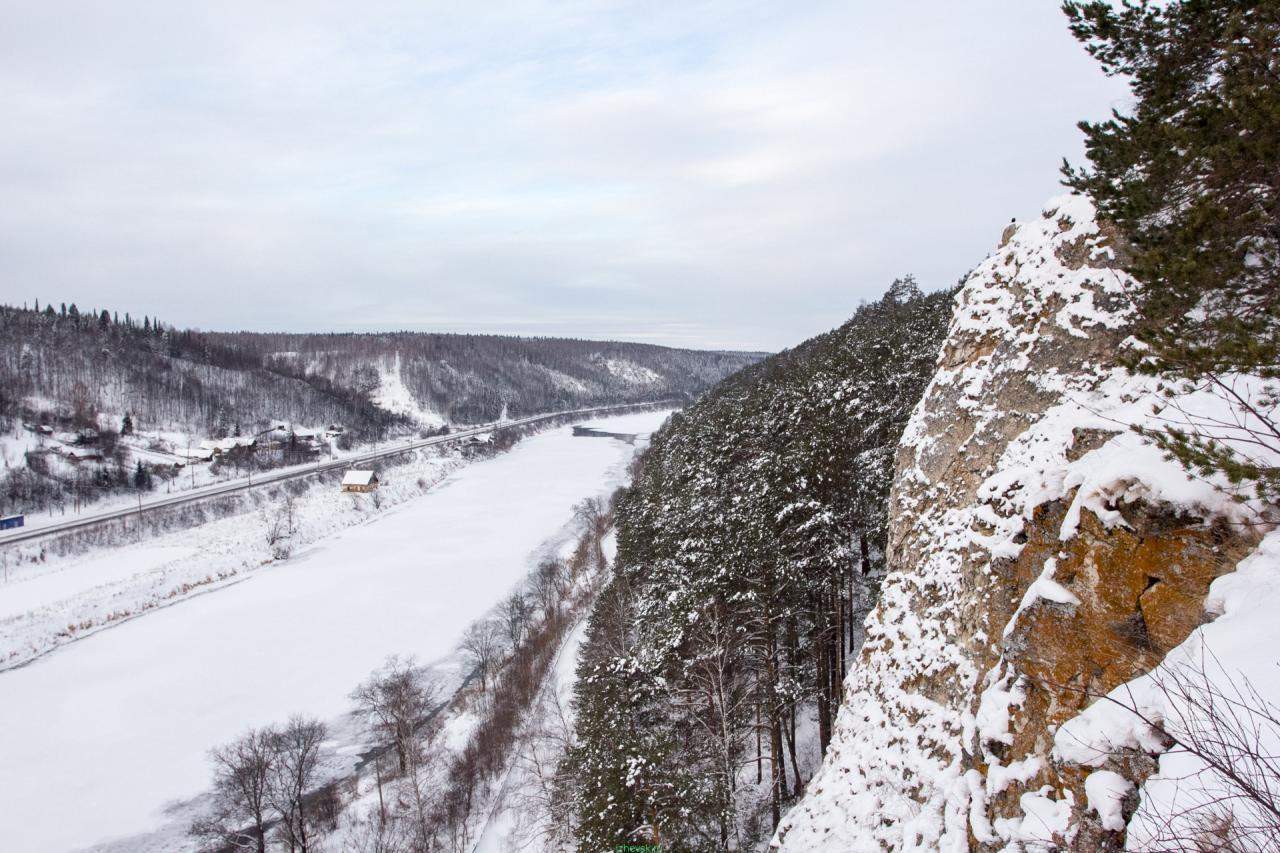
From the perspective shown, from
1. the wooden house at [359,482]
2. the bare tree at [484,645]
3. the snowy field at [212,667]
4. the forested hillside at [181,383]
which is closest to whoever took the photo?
the snowy field at [212,667]

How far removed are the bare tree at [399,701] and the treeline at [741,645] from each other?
27.7 feet

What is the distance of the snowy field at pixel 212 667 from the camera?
23.7 metres

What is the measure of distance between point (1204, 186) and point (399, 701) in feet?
91.8

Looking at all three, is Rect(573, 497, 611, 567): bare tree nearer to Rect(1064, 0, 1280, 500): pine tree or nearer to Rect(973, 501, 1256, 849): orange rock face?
Rect(973, 501, 1256, 849): orange rock face

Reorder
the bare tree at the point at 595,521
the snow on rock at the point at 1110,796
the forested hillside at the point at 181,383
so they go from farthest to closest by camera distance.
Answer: the forested hillside at the point at 181,383 → the bare tree at the point at 595,521 → the snow on rock at the point at 1110,796

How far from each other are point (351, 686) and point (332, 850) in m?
11.2

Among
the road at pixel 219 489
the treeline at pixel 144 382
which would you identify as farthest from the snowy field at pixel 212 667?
the treeline at pixel 144 382

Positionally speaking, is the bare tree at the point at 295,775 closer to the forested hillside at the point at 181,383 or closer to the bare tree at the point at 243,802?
the bare tree at the point at 243,802

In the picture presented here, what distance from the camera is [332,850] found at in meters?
20.5

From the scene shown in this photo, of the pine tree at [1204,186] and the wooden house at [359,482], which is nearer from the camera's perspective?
the pine tree at [1204,186]

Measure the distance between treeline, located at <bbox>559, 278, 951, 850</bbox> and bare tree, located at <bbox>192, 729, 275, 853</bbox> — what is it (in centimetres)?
1127

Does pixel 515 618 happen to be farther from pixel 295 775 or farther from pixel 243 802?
pixel 243 802

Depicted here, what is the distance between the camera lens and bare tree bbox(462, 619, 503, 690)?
3197cm

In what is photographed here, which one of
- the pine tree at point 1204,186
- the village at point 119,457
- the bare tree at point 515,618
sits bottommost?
the bare tree at point 515,618
